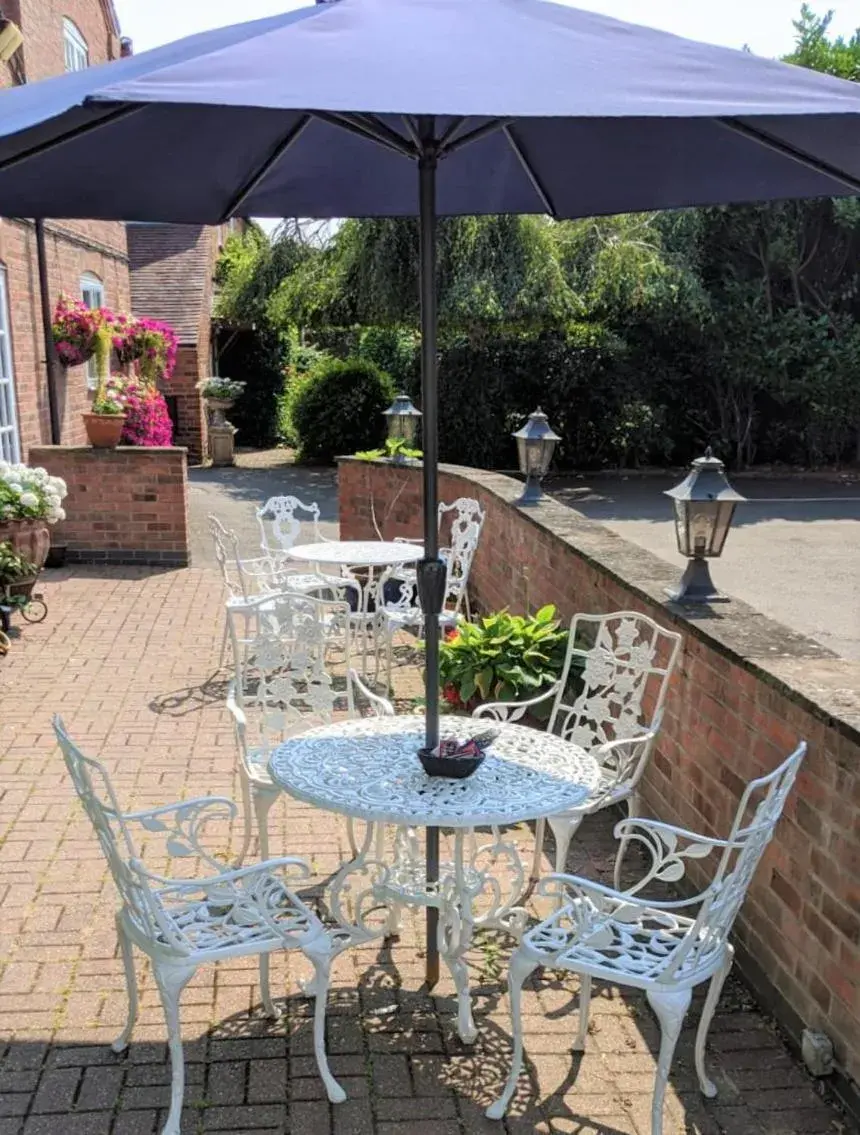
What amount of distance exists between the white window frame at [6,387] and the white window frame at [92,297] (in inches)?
100

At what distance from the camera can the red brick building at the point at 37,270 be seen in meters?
9.02

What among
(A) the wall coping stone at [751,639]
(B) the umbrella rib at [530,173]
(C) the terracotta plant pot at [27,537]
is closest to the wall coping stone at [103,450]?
(C) the terracotta plant pot at [27,537]

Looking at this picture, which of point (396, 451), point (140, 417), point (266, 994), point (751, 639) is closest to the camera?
point (266, 994)

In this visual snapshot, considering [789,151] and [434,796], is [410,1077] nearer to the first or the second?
[434,796]

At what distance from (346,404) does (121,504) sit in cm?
881

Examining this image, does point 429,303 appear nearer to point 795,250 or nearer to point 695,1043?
point 695,1043

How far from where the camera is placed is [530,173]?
3877mm

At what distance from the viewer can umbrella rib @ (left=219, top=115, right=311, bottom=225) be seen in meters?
3.42

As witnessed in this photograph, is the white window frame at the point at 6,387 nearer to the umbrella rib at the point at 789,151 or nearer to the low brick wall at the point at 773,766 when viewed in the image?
the low brick wall at the point at 773,766

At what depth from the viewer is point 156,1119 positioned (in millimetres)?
2480

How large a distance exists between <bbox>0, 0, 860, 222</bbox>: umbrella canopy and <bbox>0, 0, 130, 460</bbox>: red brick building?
572cm

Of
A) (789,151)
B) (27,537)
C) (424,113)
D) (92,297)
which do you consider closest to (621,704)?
(789,151)

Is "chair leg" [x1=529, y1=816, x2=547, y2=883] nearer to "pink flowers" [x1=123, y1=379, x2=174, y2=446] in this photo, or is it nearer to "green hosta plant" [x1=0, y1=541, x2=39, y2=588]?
"green hosta plant" [x1=0, y1=541, x2=39, y2=588]

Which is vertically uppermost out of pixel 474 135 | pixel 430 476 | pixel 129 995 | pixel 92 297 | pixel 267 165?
pixel 92 297
